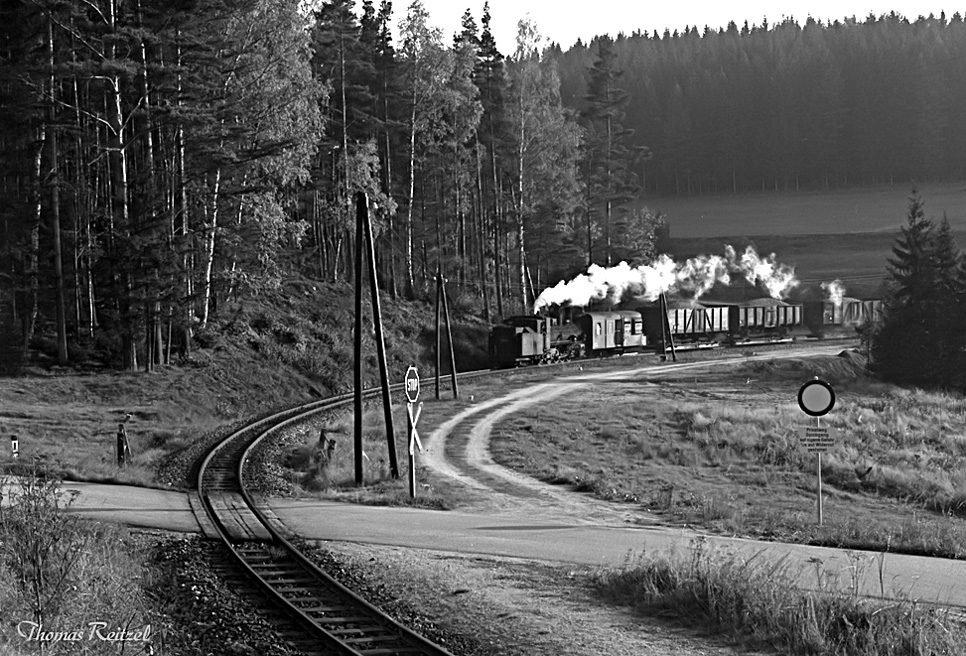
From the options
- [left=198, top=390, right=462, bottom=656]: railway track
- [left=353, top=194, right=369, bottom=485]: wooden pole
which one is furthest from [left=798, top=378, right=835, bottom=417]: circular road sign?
[left=353, top=194, right=369, bottom=485]: wooden pole

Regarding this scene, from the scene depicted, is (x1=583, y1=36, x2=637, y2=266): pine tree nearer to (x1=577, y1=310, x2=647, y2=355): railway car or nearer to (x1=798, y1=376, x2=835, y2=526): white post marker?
(x1=577, y1=310, x2=647, y2=355): railway car

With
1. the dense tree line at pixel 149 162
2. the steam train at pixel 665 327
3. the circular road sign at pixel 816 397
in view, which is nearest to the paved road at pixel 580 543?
the circular road sign at pixel 816 397

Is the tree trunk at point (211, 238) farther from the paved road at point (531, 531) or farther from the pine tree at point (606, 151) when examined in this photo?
the pine tree at point (606, 151)

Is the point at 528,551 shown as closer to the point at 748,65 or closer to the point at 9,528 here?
the point at 9,528

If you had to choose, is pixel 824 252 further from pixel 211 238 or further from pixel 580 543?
pixel 580 543

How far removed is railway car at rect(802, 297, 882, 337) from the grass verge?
69.8 metres

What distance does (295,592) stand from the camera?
40.0 ft

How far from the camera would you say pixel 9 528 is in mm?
11531

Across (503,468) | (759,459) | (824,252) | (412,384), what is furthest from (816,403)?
(824,252)

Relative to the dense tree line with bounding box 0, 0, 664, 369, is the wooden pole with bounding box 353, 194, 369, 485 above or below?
below

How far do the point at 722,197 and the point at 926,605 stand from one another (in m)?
130

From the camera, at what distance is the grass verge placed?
932 cm

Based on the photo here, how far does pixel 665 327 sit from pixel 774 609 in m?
48.3

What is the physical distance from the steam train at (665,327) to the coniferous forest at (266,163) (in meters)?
5.44
